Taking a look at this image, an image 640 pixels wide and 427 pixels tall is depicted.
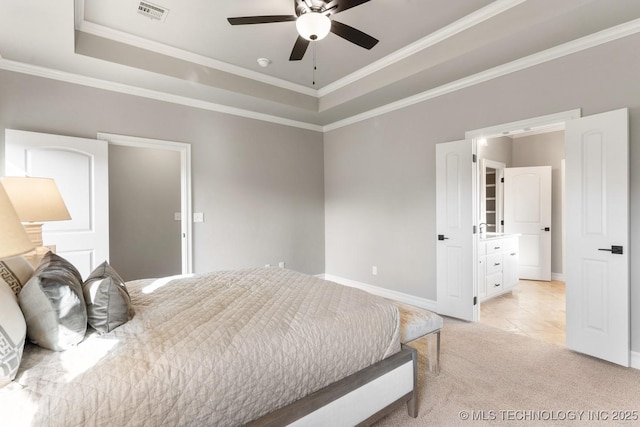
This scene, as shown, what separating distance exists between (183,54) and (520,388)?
4.22m

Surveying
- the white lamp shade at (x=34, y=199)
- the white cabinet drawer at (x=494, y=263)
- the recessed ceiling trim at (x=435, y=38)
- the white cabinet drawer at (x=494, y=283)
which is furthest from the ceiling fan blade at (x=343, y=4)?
the white cabinet drawer at (x=494, y=283)

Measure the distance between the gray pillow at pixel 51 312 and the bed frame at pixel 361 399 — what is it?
0.82 meters

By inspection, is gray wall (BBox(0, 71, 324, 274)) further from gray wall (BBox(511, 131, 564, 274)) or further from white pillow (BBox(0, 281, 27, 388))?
gray wall (BBox(511, 131, 564, 274))

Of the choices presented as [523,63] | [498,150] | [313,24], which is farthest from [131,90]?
[498,150]

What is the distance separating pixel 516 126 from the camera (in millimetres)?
3078

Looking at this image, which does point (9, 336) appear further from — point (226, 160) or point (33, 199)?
point (226, 160)

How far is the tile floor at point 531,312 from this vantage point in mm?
3209

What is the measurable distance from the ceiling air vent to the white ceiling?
0.05 meters

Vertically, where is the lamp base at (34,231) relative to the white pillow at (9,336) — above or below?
above

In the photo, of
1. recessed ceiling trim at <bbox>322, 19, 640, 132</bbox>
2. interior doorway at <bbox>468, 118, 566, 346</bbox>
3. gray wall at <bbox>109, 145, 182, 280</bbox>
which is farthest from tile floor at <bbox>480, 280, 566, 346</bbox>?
gray wall at <bbox>109, 145, 182, 280</bbox>

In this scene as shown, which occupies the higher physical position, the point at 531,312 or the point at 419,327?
the point at 419,327

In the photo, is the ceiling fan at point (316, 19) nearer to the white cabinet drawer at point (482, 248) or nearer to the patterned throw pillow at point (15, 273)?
the patterned throw pillow at point (15, 273)

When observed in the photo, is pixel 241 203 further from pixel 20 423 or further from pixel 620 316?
pixel 620 316

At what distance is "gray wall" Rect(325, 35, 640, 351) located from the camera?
249 centimetres
